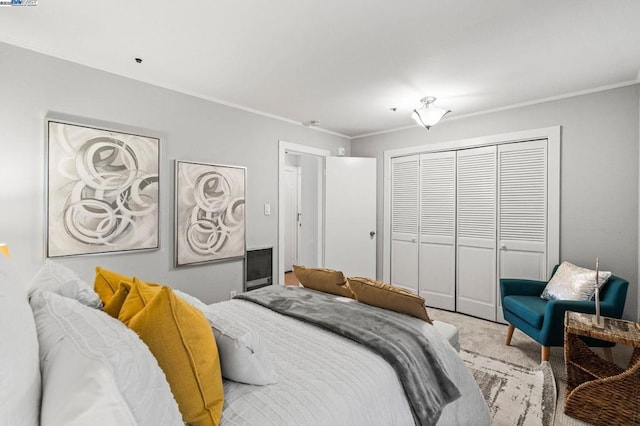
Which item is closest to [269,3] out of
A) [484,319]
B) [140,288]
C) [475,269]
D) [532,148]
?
[140,288]

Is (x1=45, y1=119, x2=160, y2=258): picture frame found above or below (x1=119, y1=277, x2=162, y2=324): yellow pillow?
above

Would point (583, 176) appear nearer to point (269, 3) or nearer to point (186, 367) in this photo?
point (269, 3)

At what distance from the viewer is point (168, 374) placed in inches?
38.3

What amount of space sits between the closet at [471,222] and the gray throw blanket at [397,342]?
2514mm

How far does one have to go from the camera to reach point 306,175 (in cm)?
639

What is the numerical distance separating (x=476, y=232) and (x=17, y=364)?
4.18m

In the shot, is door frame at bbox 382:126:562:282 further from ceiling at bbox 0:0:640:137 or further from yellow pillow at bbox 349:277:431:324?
yellow pillow at bbox 349:277:431:324

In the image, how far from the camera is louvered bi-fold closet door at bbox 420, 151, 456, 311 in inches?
165

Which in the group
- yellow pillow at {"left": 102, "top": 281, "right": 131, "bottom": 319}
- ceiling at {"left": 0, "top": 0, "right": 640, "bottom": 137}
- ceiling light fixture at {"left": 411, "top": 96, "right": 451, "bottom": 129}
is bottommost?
yellow pillow at {"left": 102, "top": 281, "right": 131, "bottom": 319}

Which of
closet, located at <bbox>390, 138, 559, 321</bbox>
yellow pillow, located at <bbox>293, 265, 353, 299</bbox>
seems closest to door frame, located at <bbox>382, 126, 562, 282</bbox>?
closet, located at <bbox>390, 138, 559, 321</bbox>

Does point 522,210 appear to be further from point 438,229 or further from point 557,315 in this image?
point 557,315

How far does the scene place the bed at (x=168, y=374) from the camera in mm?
611

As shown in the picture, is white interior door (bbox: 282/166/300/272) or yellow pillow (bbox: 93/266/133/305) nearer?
yellow pillow (bbox: 93/266/133/305)

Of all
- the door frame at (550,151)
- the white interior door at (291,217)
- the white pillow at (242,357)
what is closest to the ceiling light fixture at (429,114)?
the door frame at (550,151)
